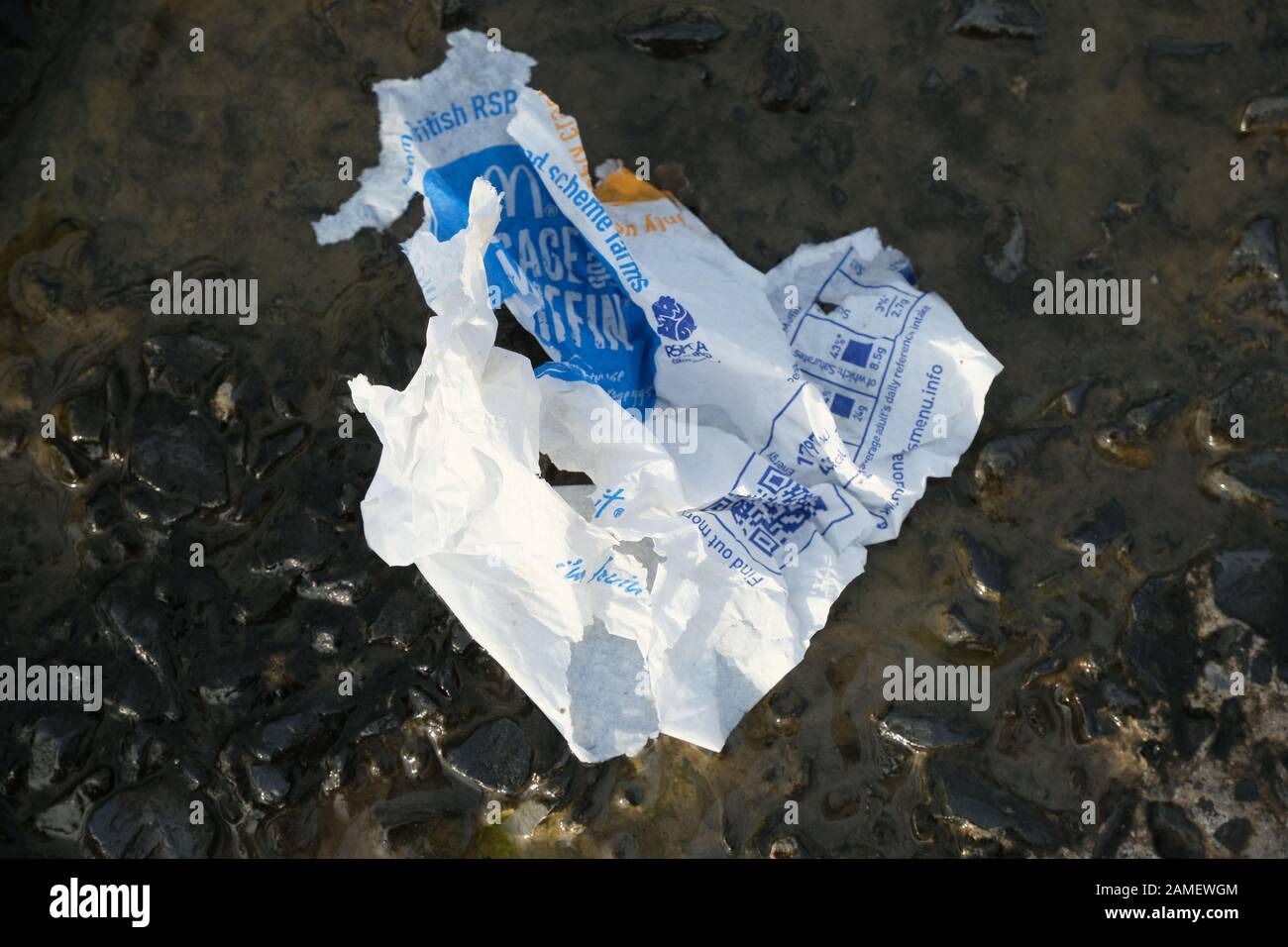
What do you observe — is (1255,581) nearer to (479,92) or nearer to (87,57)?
(479,92)

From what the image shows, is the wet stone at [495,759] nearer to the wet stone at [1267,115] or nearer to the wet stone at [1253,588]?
the wet stone at [1253,588]

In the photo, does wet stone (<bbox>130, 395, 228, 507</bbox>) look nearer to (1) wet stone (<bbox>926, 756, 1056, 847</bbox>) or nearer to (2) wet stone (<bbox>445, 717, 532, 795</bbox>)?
(2) wet stone (<bbox>445, 717, 532, 795</bbox>)

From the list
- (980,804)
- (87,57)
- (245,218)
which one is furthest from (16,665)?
(980,804)

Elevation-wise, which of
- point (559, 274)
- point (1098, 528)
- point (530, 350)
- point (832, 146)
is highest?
point (832, 146)

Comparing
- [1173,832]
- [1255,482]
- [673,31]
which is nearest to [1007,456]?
[1255,482]

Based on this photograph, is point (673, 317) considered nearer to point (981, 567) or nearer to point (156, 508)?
point (981, 567)
